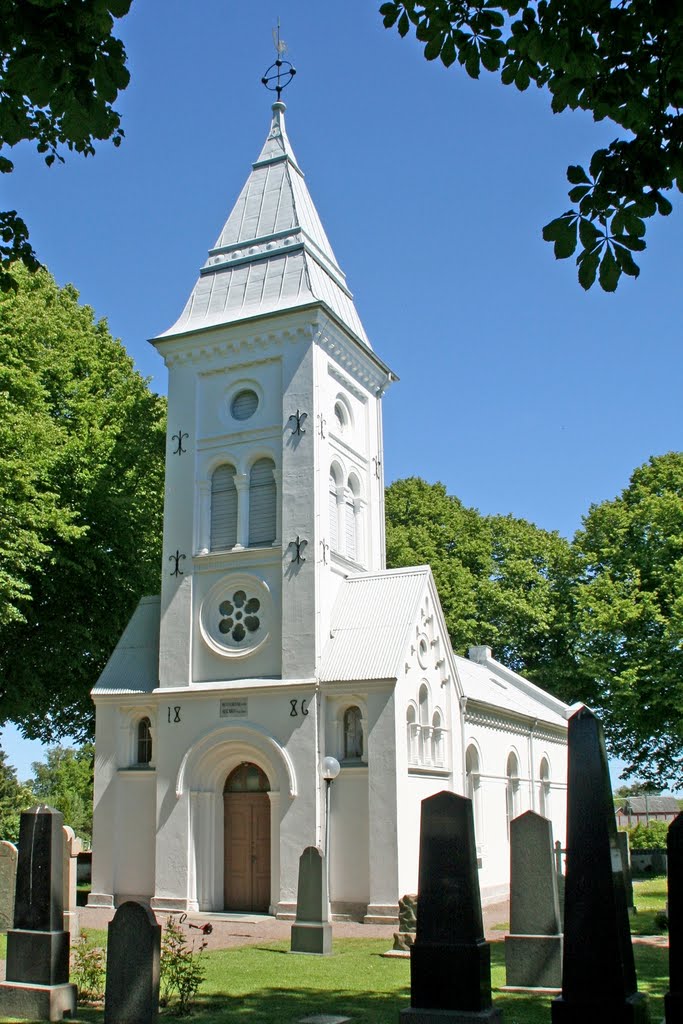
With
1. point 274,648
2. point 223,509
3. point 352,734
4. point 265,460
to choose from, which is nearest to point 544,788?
point 352,734

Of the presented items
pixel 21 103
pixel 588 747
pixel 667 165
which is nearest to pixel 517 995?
pixel 588 747

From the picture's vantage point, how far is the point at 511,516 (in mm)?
46656

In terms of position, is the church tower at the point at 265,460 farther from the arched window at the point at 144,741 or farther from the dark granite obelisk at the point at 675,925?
the dark granite obelisk at the point at 675,925

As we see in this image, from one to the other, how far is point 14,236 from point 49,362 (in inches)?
704

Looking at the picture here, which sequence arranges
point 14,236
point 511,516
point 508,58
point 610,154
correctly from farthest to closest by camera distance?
point 511,516 < point 14,236 < point 508,58 < point 610,154

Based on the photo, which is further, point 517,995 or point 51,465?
point 51,465

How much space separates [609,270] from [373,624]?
17542 millimetres

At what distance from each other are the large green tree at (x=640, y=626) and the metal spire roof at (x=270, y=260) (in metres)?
14.7

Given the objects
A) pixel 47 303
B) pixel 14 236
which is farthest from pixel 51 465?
pixel 14 236

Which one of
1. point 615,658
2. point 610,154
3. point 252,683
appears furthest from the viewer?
point 615,658

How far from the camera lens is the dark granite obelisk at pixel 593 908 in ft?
27.5

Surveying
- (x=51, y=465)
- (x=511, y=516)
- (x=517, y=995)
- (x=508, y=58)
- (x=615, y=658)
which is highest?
(x=511, y=516)

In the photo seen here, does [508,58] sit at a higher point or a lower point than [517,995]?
higher

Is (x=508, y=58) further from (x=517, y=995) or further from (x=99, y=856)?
(x=99, y=856)
